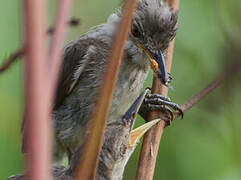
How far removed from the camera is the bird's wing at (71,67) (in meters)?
2.75

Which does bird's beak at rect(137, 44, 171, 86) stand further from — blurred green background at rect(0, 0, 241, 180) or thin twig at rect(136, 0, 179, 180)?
blurred green background at rect(0, 0, 241, 180)

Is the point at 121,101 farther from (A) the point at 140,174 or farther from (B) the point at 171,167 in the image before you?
(A) the point at 140,174

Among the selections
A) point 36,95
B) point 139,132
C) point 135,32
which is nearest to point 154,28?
point 135,32

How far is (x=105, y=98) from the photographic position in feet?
1.87

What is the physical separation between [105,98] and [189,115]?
1718mm

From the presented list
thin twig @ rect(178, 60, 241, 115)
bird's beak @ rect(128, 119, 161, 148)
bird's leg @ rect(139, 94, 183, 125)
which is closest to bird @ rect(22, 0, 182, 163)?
bird's leg @ rect(139, 94, 183, 125)

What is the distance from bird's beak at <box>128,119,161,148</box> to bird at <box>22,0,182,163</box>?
0.57 m

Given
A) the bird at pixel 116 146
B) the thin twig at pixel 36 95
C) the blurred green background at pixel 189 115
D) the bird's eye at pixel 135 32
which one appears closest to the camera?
the thin twig at pixel 36 95

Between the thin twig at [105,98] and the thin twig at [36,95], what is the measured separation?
120mm

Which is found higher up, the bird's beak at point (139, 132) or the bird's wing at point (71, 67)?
the bird's wing at point (71, 67)

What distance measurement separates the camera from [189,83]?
7.50ft

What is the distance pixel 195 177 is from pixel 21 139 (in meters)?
0.82

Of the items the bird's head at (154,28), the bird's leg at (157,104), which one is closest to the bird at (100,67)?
the bird's head at (154,28)

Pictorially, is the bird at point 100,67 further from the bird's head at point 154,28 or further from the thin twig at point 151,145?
the thin twig at point 151,145
